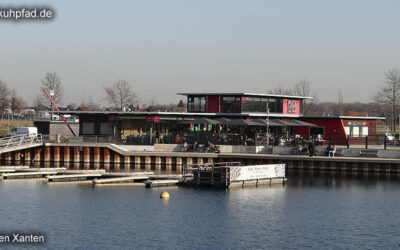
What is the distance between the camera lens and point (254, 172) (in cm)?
6969

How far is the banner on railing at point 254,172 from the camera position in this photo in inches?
2680

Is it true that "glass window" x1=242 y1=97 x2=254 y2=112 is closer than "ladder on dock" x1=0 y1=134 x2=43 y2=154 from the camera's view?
No

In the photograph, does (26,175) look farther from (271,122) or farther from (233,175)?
(271,122)

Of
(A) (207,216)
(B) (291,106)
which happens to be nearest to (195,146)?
(B) (291,106)

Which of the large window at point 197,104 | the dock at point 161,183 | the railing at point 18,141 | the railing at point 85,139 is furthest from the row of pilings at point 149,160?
the dock at point 161,183

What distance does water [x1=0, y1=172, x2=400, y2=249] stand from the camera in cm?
4572

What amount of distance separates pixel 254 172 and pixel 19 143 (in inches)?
1450

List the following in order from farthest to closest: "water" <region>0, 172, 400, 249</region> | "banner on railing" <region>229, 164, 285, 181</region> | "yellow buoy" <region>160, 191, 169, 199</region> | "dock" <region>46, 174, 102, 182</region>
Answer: "dock" <region>46, 174, 102, 182</region> < "banner on railing" <region>229, 164, 285, 181</region> < "yellow buoy" <region>160, 191, 169, 199</region> < "water" <region>0, 172, 400, 249</region>

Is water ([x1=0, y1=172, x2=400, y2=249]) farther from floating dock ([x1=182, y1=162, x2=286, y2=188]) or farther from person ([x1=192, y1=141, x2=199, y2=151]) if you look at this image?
person ([x1=192, y1=141, x2=199, y2=151])

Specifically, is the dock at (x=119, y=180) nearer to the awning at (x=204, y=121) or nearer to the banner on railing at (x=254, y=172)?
the banner on railing at (x=254, y=172)

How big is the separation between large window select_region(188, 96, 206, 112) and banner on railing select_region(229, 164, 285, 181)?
31.3 m

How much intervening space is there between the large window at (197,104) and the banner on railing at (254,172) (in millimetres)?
31348

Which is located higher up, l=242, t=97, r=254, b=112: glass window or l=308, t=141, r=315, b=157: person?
Answer: l=242, t=97, r=254, b=112: glass window

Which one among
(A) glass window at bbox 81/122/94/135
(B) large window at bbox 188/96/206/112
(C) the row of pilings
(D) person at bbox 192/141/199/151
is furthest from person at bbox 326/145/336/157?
(A) glass window at bbox 81/122/94/135
